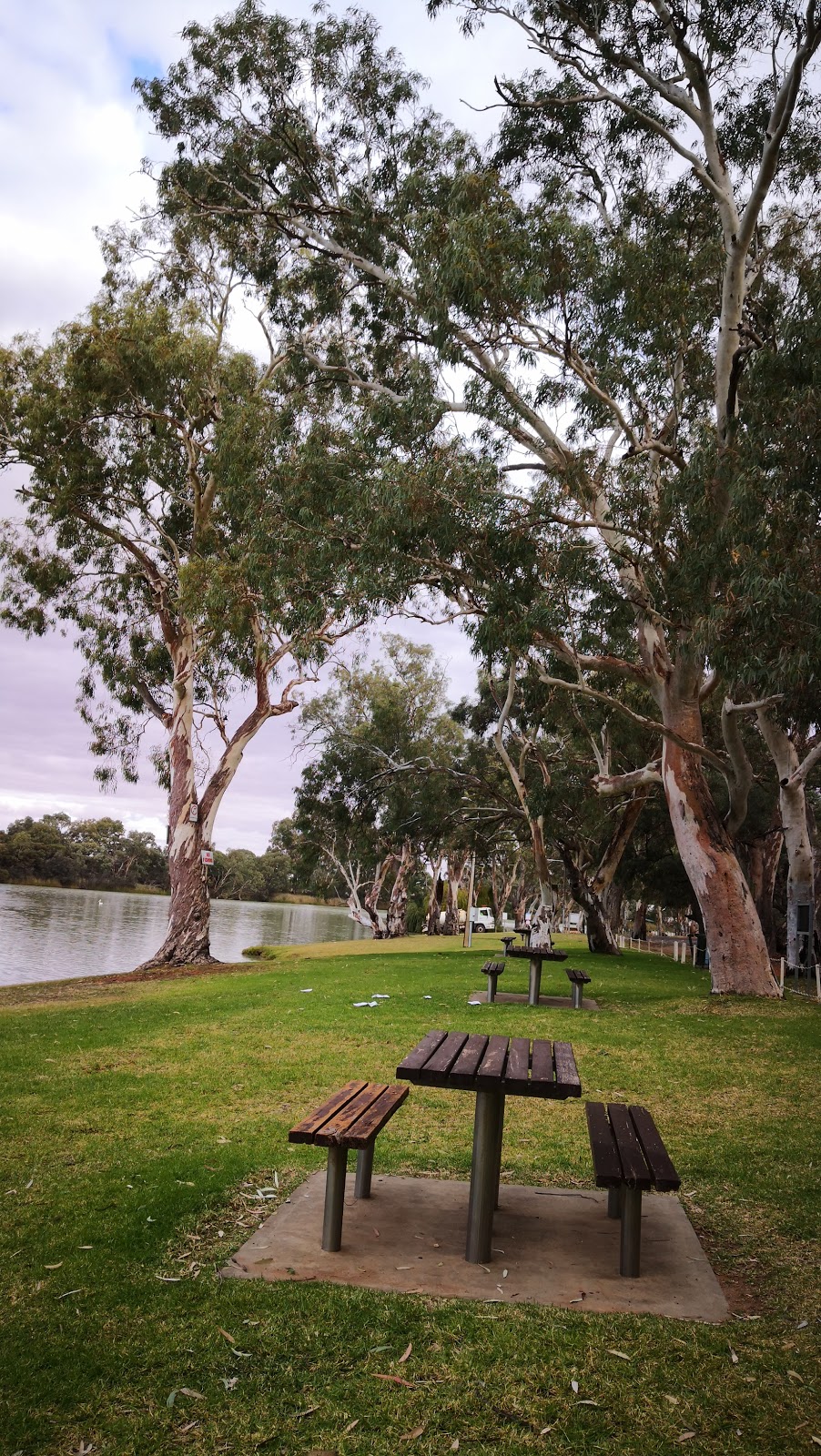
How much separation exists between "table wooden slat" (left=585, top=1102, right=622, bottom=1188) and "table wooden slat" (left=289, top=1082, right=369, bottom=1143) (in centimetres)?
102

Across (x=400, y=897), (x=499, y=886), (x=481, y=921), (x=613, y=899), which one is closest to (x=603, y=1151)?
(x=613, y=899)

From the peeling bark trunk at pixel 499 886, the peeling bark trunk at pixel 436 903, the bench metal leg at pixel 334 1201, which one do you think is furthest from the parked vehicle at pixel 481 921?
the bench metal leg at pixel 334 1201

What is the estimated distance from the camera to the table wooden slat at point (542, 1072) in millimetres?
3604

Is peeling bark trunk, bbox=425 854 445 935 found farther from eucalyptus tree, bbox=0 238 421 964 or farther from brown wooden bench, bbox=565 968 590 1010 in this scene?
brown wooden bench, bbox=565 968 590 1010

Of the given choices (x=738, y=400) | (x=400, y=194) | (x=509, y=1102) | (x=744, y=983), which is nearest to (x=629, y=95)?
(x=400, y=194)


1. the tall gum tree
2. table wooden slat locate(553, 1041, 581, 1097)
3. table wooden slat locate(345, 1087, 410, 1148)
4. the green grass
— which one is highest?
the tall gum tree

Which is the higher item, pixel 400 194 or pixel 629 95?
pixel 629 95

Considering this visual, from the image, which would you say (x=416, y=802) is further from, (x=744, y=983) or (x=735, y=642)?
(x=735, y=642)

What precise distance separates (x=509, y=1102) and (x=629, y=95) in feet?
42.1

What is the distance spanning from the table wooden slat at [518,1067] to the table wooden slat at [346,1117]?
0.62 m

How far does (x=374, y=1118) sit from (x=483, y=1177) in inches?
18.6

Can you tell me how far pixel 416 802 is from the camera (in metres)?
25.0

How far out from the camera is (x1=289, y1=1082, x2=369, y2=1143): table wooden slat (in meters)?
3.53

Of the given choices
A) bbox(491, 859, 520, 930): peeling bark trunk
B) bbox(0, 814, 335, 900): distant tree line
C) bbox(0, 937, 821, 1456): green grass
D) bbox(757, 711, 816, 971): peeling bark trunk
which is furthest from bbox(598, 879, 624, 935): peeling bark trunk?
bbox(0, 814, 335, 900): distant tree line
